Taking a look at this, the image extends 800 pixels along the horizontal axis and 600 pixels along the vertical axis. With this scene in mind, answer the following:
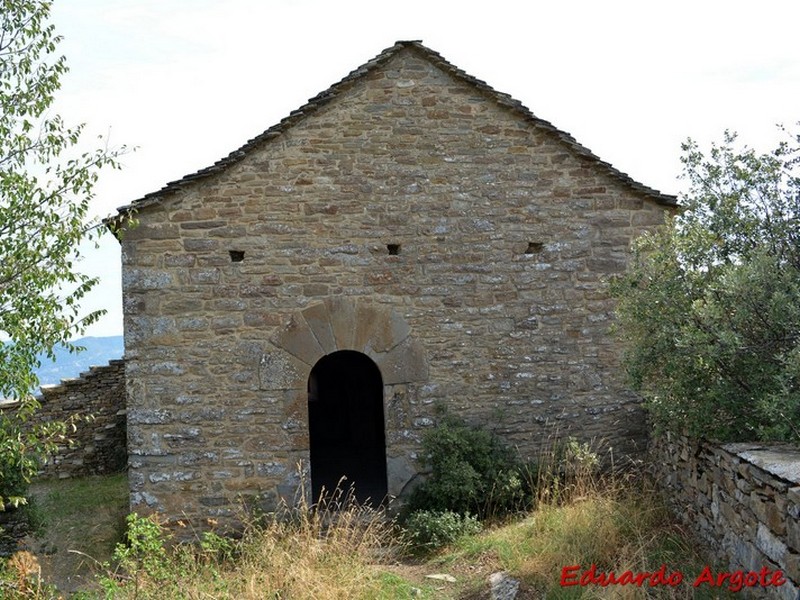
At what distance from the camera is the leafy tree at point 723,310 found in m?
6.05

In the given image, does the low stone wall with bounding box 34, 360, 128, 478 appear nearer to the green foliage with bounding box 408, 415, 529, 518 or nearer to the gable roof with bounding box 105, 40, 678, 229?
the gable roof with bounding box 105, 40, 678, 229

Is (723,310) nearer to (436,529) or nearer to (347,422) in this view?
(436,529)

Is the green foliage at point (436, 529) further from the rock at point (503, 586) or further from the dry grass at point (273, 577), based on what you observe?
the rock at point (503, 586)

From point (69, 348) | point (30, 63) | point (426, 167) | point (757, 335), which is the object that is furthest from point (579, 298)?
point (30, 63)

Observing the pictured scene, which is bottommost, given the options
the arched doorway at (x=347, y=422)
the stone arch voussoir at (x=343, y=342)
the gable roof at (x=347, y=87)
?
the arched doorway at (x=347, y=422)

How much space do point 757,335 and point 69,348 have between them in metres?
5.61

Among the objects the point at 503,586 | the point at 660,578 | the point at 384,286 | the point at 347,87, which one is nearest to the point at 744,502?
the point at 660,578

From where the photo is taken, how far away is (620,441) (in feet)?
30.6

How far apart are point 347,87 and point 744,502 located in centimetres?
588

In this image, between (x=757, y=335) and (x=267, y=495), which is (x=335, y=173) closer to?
(x=267, y=495)

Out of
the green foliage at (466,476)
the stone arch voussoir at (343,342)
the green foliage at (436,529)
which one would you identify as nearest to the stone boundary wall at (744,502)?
the green foliage at (466,476)

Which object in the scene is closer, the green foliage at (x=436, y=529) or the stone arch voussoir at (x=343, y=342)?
the green foliage at (x=436, y=529)

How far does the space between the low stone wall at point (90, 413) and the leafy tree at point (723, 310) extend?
30.6 feet

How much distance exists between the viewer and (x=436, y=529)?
799 cm
